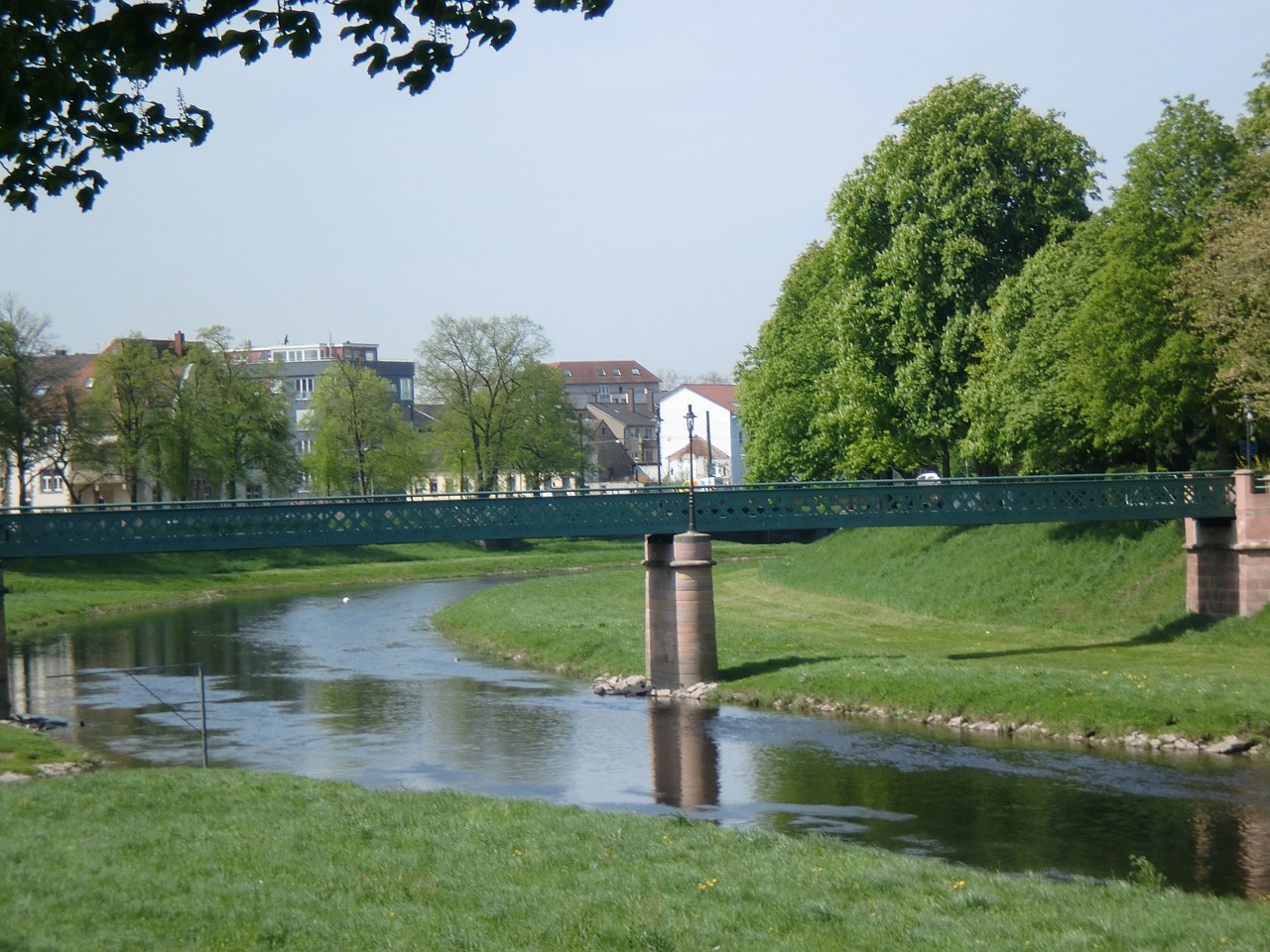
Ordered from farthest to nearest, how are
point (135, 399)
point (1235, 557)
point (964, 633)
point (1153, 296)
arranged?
1. point (135, 399)
2. point (964, 633)
3. point (1153, 296)
4. point (1235, 557)

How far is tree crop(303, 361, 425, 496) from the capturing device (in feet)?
324

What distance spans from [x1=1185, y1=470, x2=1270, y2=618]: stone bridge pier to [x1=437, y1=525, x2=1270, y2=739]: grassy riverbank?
0.83 m

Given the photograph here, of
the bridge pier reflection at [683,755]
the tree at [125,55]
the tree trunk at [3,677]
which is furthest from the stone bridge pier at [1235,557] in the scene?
the tree at [125,55]

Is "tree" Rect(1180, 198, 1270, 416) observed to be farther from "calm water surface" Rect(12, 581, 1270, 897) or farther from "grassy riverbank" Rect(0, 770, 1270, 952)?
"grassy riverbank" Rect(0, 770, 1270, 952)

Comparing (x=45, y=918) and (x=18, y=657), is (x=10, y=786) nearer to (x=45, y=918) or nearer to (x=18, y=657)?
(x=45, y=918)

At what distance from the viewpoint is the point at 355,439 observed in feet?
325

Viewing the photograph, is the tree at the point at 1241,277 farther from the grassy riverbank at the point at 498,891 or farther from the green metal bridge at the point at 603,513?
the grassy riverbank at the point at 498,891

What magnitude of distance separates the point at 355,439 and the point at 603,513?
2411 inches

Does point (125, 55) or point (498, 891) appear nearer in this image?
point (125, 55)

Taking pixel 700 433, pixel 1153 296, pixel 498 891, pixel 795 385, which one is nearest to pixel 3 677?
pixel 498 891

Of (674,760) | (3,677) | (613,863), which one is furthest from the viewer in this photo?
(3,677)

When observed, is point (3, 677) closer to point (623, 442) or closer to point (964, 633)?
point (964, 633)

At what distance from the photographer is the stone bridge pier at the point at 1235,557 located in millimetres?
42250

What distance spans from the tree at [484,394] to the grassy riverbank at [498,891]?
78.8 metres
